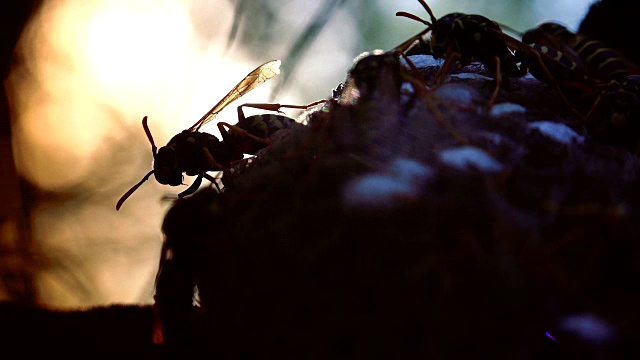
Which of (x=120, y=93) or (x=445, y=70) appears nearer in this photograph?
(x=445, y=70)

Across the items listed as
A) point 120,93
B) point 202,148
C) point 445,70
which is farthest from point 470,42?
point 120,93

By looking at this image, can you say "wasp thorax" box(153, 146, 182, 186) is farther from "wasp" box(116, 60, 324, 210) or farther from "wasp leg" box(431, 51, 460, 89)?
"wasp leg" box(431, 51, 460, 89)

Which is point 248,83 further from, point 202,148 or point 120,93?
point 120,93

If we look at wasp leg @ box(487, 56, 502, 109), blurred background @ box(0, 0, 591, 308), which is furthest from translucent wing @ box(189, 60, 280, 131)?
wasp leg @ box(487, 56, 502, 109)

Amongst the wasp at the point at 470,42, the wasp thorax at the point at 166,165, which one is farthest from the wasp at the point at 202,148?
the wasp at the point at 470,42

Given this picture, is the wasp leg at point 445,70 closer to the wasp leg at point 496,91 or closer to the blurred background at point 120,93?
the wasp leg at point 496,91

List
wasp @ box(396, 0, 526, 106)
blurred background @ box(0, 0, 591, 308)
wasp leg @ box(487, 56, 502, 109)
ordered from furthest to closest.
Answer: blurred background @ box(0, 0, 591, 308) → wasp @ box(396, 0, 526, 106) → wasp leg @ box(487, 56, 502, 109)

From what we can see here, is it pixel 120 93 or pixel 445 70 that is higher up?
pixel 120 93
